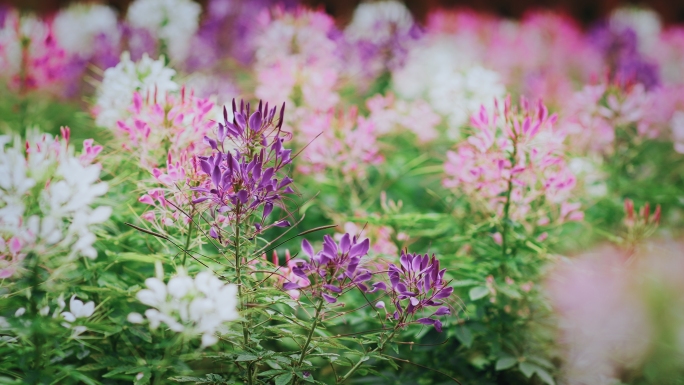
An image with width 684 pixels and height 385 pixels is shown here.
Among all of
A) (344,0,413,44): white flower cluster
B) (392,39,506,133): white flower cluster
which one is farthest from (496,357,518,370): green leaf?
(344,0,413,44): white flower cluster

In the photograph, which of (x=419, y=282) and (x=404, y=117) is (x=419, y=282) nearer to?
(x=419, y=282)

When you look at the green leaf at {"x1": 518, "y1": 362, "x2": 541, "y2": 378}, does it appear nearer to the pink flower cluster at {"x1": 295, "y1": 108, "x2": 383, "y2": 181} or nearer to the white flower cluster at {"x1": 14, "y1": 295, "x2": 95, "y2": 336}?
the pink flower cluster at {"x1": 295, "y1": 108, "x2": 383, "y2": 181}

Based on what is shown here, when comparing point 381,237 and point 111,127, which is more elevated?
point 111,127

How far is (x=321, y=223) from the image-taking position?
5.54 feet

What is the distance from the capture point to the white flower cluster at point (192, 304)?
73 cm

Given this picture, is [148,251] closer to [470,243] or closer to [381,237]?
[381,237]

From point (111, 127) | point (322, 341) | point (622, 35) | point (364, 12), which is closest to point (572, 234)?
point (322, 341)

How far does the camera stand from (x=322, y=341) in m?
0.94

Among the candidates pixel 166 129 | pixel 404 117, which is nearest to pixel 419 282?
pixel 166 129

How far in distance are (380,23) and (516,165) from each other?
131cm

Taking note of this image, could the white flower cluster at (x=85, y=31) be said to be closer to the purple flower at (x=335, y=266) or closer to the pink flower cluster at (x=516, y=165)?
the pink flower cluster at (x=516, y=165)

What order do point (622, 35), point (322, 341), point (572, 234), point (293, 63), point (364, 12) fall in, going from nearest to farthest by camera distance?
1. point (322, 341)
2. point (572, 234)
3. point (293, 63)
4. point (364, 12)
5. point (622, 35)

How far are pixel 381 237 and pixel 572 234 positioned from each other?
59 centimetres

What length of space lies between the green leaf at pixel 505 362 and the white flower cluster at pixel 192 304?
0.64 m
